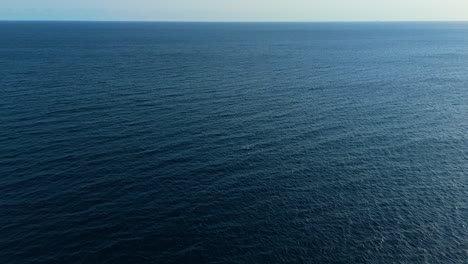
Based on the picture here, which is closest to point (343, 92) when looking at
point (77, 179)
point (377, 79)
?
point (377, 79)

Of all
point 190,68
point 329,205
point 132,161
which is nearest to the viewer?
Answer: point 329,205

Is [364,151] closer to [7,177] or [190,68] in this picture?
[7,177]

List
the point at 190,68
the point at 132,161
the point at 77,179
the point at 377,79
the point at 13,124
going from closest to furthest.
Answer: the point at 77,179 → the point at 132,161 → the point at 13,124 → the point at 377,79 → the point at 190,68

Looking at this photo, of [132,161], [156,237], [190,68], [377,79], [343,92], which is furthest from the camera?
[190,68]

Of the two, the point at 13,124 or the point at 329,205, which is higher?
the point at 13,124

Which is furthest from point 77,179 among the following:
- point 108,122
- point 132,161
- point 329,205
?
point 329,205

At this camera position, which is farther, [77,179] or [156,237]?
[77,179]
